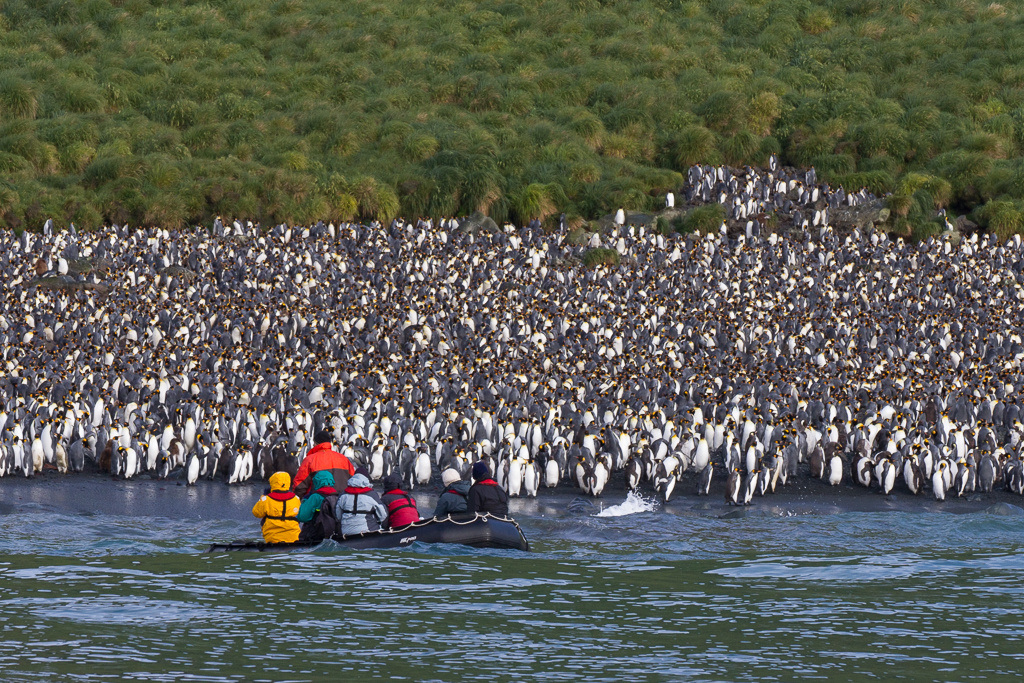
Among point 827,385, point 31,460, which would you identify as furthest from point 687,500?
point 31,460

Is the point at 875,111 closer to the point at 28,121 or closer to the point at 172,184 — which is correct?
the point at 172,184

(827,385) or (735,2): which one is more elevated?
(735,2)

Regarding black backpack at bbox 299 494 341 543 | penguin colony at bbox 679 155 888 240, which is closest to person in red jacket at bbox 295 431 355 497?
black backpack at bbox 299 494 341 543

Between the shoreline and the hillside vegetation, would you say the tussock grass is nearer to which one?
the hillside vegetation

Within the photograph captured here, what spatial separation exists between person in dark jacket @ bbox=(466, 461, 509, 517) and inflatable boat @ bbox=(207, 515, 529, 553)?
0.63ft

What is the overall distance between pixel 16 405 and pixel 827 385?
43.9ft

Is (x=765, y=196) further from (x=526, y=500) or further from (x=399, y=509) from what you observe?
(x=399, y=509)

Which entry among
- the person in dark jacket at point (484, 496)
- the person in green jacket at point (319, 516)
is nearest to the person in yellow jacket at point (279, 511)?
the person in green jacket at point (319, 516)

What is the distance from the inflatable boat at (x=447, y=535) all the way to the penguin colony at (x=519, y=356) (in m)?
3.28

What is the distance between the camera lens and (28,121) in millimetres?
40250

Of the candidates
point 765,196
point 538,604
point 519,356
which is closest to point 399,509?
point 538,604

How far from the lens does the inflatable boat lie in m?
14.2

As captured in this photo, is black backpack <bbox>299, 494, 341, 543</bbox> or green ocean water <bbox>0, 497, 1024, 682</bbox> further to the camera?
black backpack <bbox>299, 494, 341, 543</bbox>

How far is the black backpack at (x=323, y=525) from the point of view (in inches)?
565
